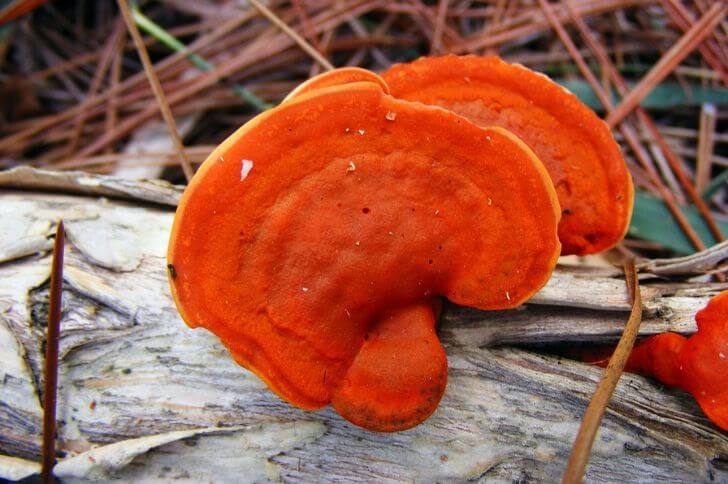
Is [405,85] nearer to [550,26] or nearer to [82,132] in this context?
[550,26]

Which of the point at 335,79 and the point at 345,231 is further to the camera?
the point at 335,79

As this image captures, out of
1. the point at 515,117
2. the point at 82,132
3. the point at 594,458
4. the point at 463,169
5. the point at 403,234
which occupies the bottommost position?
the point at 594,458

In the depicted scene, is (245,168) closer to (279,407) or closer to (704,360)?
(279,407)

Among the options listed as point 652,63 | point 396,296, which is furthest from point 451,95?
point 652,63

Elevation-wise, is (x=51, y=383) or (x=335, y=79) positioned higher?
(x=335, y=79)

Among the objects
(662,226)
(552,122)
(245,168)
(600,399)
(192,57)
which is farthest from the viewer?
(192,57)

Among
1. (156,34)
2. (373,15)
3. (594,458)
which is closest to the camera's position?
(594,458)

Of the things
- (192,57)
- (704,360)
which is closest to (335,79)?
(704,360)
